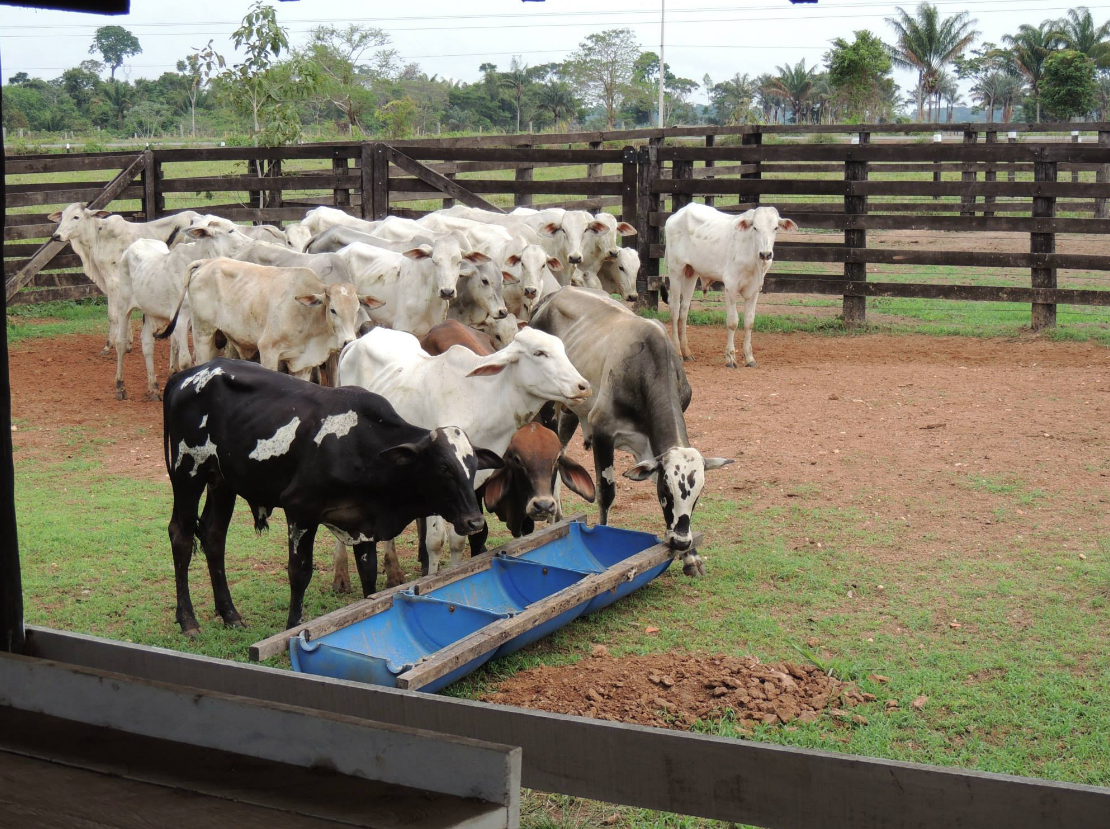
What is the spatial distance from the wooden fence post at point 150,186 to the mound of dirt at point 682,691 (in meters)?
13.4

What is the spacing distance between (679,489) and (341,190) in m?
11.3

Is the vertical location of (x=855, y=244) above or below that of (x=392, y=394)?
above

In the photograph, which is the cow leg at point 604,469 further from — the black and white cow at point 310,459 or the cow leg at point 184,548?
the cow leg at point 184,548

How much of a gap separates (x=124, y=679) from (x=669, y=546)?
4.10m

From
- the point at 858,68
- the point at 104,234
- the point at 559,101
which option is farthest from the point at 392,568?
the point at 559,101

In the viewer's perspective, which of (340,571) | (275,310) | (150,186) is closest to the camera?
(340,571)

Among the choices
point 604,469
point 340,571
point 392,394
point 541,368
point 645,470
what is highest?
point 541,368

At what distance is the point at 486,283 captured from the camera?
33.5ft

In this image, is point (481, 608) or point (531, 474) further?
point (531, 474)

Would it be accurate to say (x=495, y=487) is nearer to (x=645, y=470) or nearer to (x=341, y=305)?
(x=645, y=470)

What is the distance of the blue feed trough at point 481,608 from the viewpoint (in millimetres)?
4645

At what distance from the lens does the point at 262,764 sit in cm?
216

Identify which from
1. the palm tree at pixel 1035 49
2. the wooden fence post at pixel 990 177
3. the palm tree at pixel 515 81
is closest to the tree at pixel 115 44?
the palm tree at pixel 515 81

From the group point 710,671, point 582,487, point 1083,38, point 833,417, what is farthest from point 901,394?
point 1083,38
